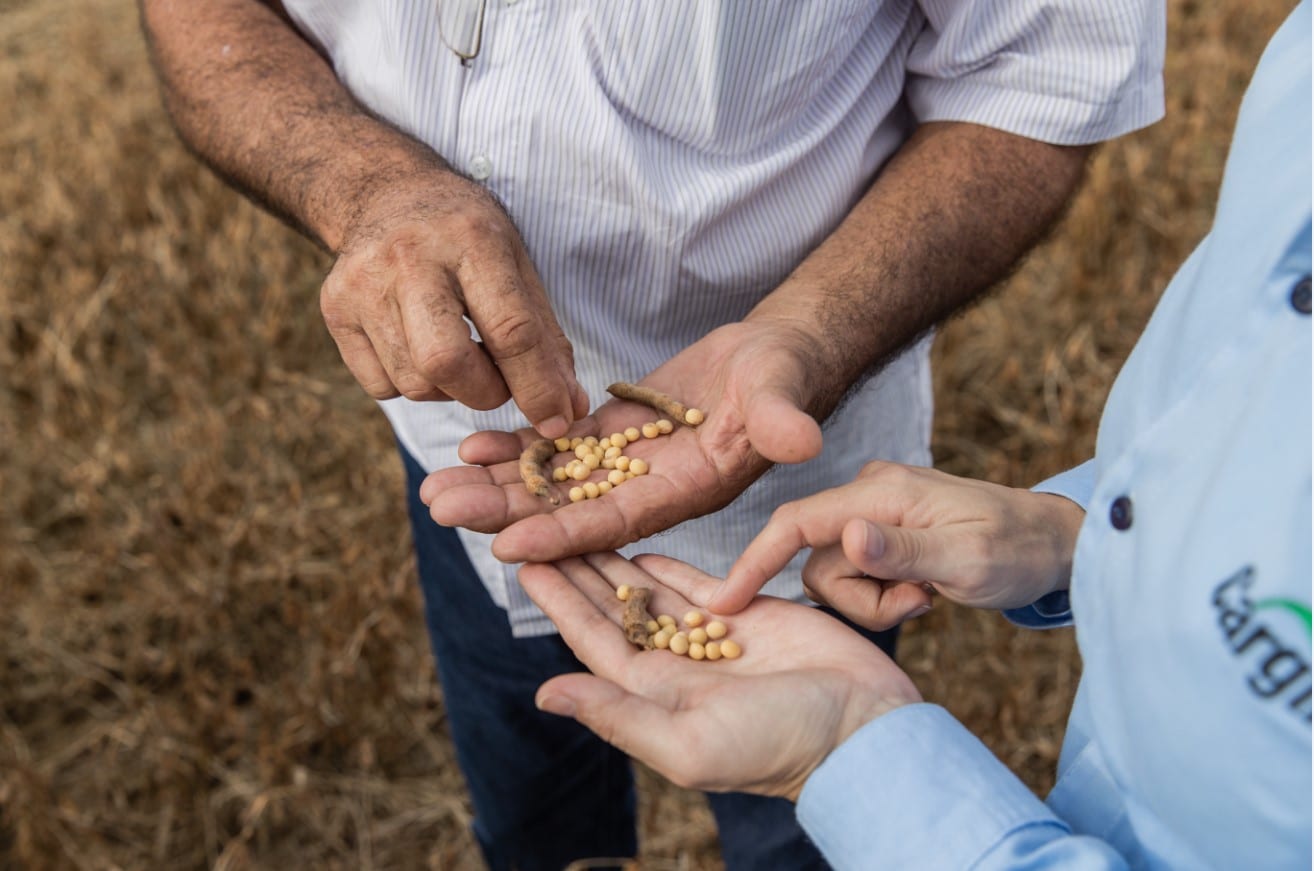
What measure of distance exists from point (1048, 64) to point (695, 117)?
1.85ft

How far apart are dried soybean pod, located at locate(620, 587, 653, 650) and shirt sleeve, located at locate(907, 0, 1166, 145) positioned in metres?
0.97

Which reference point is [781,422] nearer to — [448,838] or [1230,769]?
[1230,769]

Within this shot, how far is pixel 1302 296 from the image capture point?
36.3 inches

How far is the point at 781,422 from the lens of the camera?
140 cm

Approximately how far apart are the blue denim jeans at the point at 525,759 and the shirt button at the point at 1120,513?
3.26 feet

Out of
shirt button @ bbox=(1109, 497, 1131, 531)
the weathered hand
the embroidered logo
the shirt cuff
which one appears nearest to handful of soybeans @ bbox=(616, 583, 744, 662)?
the weathered hand

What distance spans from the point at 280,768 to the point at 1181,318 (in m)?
2.41

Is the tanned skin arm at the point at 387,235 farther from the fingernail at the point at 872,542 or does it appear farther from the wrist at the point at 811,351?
the fingernail at the point at 872,542

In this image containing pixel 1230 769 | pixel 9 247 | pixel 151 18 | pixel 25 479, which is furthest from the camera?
pixel 9 247

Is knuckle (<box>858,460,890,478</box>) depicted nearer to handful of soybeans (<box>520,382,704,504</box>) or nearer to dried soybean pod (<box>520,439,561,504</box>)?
handful of soybeans (<box>520,382,704,504</box>)

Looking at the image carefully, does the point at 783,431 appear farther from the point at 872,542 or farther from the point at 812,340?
the point at 812,340

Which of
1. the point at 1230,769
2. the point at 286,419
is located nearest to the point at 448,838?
the point at 286,419

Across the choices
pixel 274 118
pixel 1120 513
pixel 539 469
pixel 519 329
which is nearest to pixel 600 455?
pixel 539 469

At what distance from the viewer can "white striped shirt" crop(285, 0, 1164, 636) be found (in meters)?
1.65
